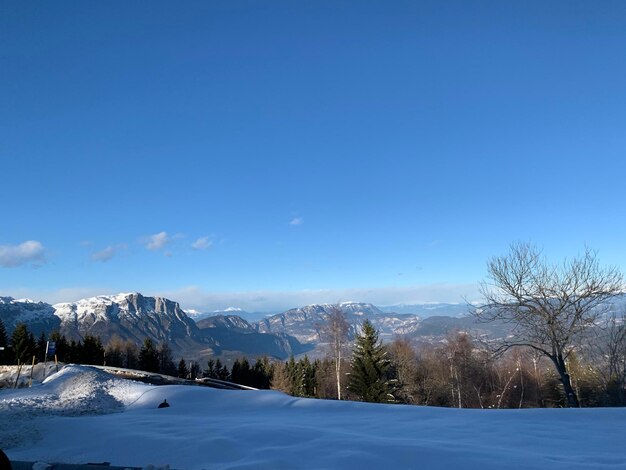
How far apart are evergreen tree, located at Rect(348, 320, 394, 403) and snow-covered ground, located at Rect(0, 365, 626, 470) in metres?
24.5

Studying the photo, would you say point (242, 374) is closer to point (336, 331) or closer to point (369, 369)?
point (336, 331)

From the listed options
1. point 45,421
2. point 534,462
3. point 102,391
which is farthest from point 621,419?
point 102,391

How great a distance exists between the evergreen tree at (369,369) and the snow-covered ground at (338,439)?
2452 centimetres

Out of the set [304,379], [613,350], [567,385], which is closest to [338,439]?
[567,385]

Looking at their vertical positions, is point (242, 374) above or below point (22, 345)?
below

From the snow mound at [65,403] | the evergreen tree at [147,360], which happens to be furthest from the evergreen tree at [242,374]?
the snow mound at [65,403]

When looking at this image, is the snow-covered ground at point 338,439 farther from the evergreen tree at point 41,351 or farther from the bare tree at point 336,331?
the evergreen tree at point 41,351

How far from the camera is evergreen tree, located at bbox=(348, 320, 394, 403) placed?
33.5 metres

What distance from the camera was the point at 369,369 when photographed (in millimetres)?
34188

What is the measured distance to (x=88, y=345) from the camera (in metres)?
56.4

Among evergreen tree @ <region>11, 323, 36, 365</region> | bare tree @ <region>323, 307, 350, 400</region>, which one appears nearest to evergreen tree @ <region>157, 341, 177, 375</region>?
evergreen tree @ <region>11, 323, 36, 365</region>

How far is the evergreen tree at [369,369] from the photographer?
33.5m

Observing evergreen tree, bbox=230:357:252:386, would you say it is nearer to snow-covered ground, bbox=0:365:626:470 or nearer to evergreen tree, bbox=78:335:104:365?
evergreen tree, bbox=78:335:104:365

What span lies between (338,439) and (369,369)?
2958 centimetres
